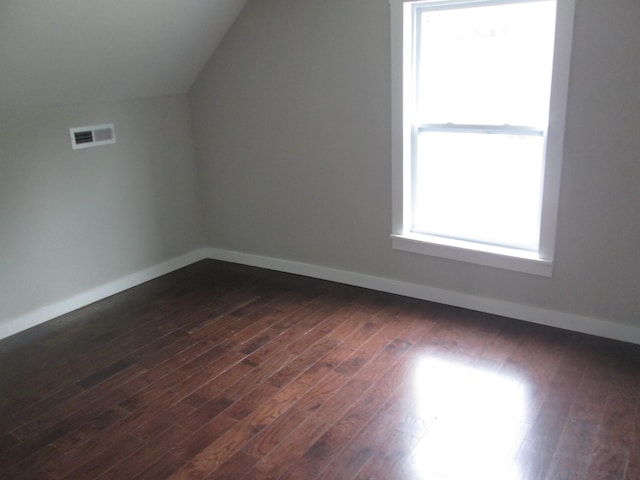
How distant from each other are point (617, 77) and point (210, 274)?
2994 mm

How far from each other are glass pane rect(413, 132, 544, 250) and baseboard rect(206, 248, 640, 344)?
37 cm

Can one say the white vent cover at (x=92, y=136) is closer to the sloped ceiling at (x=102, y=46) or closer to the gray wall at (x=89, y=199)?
the gray wall at (x=89, y=199)

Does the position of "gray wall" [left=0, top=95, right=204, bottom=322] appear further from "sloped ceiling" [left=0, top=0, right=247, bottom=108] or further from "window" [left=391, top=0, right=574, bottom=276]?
"window" [left=391, top=0, right=574, bottom=276]

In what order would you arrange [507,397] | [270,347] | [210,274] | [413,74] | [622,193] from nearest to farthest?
1. [507,397]
2. [622,193]
3. [270,347]
4. [413,74]
5. [210,274]

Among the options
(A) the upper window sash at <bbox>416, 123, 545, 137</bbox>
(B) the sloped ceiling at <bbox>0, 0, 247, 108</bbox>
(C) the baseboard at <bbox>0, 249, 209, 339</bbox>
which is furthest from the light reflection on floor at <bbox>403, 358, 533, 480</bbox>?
(B) the sloped ceiling at <bbox>0, 0, 247, 108</bbox>

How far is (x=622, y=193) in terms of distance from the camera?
118 inches

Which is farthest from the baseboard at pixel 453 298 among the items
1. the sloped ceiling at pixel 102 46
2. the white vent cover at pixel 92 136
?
the sloped ceiling at pixel 102 46

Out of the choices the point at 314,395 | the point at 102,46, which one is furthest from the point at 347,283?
the point at 102,46

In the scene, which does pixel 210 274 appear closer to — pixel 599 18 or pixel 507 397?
pixel 507 397

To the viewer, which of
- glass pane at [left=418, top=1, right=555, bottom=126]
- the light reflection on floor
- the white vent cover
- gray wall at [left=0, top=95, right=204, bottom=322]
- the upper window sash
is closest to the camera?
the light reflection on floor

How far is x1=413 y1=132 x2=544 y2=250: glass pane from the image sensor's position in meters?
3.34

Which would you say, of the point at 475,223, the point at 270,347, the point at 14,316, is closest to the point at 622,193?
the point at 475,223

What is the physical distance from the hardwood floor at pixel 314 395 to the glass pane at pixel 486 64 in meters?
1.22

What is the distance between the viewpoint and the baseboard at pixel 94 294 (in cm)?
359
